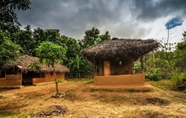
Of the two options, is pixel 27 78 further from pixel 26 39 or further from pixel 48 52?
pixel 48 52

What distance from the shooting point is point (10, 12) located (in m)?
5.11

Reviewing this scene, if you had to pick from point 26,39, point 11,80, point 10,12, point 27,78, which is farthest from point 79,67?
point 10,12

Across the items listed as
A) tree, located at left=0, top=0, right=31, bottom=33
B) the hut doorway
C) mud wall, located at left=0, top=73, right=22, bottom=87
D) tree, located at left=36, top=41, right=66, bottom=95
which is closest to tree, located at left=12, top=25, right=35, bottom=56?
the hut doorway

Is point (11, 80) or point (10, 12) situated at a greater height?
point (10, 12)

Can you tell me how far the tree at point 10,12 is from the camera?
196 inches

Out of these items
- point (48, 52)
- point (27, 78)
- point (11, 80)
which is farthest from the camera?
point (27, 78)

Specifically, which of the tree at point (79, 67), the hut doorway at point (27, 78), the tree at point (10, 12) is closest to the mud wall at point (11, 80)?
the hut doorway at point (27, 78)

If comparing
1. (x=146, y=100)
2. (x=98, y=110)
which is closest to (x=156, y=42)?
(x=146, y=100)

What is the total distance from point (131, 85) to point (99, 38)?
18.4m

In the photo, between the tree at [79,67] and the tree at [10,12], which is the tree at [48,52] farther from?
the tree at [79,67]

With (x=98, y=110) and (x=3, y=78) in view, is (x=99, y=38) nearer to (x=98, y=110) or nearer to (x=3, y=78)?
(x=3, y=78)

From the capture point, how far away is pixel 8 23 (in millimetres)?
5297

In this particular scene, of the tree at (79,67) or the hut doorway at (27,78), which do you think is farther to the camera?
the tree at (79,67)

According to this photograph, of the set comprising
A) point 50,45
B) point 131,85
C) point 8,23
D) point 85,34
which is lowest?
point 131,85
